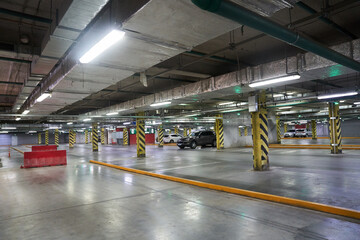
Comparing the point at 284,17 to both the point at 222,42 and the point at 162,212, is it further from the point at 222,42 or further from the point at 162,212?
the point at 162,212

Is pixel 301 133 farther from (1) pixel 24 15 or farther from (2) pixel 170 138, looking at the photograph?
(1) pixel 24 15

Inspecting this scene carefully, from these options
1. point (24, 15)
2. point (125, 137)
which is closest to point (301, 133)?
point (125, 137)

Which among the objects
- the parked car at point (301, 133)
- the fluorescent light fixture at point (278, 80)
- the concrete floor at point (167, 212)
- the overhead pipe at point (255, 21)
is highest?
the fluorescent light fixture at point (278, 80)

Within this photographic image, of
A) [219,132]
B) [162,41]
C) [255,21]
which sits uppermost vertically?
[162,41]

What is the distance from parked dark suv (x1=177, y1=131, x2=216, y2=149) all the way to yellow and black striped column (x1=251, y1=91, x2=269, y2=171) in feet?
47.7

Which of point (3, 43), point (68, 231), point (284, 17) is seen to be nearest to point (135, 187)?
point (68, 231)

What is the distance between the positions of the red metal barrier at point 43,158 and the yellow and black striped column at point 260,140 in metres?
11.0

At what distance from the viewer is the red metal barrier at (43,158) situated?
42.2 ft

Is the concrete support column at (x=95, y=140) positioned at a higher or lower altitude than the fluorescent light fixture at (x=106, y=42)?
lower

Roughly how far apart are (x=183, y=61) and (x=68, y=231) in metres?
6.69

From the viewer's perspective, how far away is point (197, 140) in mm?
24672

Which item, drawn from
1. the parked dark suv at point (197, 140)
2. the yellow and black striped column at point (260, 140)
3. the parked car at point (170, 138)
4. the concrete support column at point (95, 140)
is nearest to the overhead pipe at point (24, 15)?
the yellow and black striped column at point (260, 140)

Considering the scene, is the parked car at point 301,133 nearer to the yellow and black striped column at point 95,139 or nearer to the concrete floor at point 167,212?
the yellow and black striped column at point 95,139

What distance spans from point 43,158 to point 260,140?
11.9 metres
